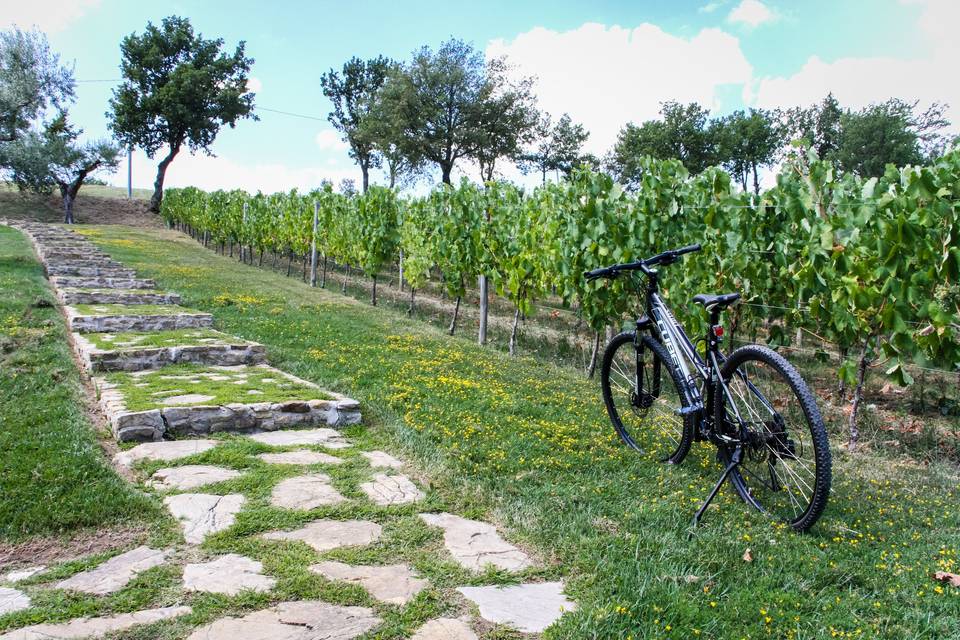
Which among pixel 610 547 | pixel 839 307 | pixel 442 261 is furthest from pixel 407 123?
pixel 610 547

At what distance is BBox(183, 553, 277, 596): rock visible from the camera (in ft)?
6.66

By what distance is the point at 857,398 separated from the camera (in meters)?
4.91

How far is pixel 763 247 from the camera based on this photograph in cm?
593

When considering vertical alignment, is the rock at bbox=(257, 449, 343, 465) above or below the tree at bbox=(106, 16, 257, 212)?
below

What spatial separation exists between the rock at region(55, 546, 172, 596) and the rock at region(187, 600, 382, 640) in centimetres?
46

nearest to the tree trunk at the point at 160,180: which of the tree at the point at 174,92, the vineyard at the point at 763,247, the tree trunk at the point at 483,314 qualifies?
the tree at the point at 174,92

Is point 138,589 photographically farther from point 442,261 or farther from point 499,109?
point 499,109

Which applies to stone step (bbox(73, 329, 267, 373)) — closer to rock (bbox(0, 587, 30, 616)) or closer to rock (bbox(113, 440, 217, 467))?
rock (bbox(113, 440, 217, 467))

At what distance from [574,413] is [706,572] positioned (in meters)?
2.27

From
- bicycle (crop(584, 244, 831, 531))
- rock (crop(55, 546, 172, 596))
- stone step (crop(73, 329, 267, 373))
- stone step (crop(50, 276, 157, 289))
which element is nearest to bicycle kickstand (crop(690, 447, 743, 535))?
bicycle (crop(584, 244, 831, 531))

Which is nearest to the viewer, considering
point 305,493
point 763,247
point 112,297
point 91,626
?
point 91,626

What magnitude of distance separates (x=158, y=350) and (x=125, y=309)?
234cm

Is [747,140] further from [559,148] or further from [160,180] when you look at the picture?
[160,180]

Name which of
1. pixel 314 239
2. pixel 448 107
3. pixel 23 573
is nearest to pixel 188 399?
pixel 23 573
